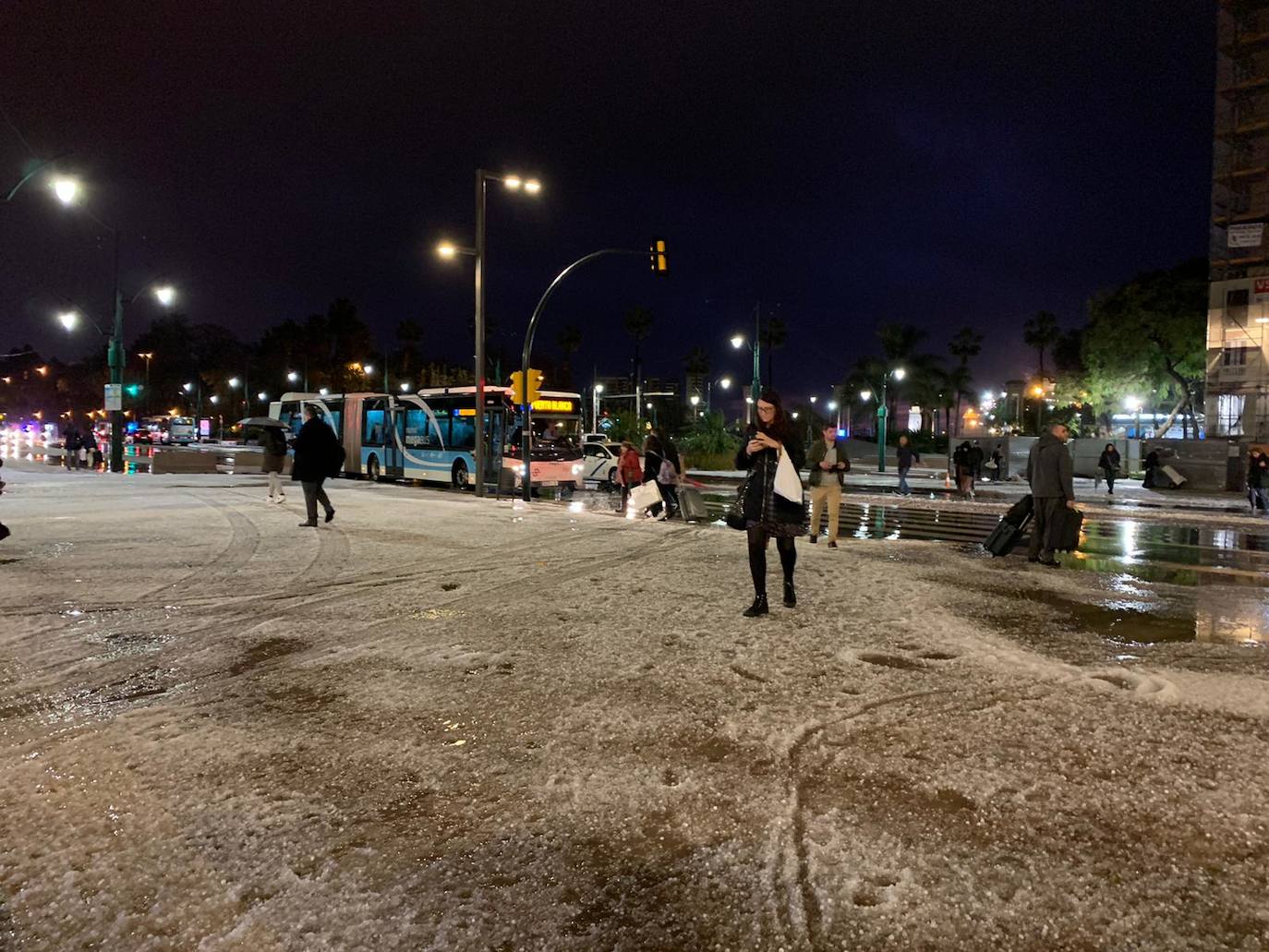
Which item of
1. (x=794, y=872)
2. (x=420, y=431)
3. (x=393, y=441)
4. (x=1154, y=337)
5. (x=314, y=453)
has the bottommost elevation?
(x=794, y=872)

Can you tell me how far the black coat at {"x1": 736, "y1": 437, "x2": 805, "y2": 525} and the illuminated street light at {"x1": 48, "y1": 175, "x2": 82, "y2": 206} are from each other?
1546 centimetres

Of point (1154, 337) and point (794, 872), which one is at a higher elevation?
point (1154, 337)

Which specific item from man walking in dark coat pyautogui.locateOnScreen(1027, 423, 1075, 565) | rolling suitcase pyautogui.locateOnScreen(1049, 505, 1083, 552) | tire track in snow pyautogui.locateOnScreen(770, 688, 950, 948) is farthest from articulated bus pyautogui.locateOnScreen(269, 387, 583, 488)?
tire track in snow pyautogui.locateOnScreen(770, 688, 950, 948)

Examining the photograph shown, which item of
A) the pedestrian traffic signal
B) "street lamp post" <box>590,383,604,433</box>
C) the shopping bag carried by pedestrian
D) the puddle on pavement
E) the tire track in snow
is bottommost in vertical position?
the tire track in snow

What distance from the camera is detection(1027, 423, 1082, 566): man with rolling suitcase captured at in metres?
9.82

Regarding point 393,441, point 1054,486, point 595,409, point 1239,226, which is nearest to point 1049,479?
point 1054,486

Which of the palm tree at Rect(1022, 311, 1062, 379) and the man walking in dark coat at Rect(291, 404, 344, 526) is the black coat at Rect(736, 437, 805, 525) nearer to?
the man walking in dark coat at Rect(291, 404, 344, 526)

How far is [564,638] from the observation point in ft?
19.7

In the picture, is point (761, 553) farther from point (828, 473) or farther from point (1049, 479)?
point (1049, 479)

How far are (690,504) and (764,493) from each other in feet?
29.2

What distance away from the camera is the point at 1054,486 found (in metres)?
9.89

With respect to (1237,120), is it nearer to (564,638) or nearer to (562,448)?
(562,448)

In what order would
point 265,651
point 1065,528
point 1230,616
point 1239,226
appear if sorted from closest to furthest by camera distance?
1. point 265,651
2. point 1230,616
3. point 1065,528
4. point 1239,226

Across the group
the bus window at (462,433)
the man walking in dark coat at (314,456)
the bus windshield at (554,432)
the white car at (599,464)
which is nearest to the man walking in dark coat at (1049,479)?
the man walking in dark coat at (314,456)
